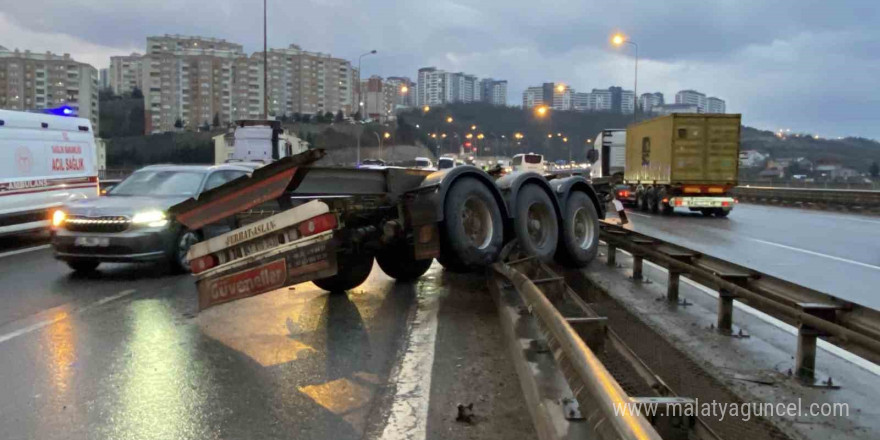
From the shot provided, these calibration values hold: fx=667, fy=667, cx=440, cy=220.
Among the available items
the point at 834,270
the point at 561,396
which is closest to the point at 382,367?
the point at 561,396

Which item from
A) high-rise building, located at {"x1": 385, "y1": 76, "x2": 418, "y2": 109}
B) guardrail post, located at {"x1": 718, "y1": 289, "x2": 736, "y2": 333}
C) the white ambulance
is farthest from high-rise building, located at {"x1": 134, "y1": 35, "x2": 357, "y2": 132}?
guardrail post, located at {"x1": 718, "y1": 289, "x2": 736, "y2": 333}

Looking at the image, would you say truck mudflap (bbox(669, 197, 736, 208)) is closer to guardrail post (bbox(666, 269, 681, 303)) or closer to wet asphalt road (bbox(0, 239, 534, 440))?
wet asphalt road (bbox(0, 239, 534, 440))

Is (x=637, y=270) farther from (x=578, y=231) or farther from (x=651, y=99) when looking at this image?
(x=651, y=99)

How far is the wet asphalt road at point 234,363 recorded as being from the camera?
4.23 metres

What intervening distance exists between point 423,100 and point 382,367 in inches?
5373

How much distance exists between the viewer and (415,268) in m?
9.35

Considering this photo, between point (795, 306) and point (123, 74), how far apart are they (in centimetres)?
16779

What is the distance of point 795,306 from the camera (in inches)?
190

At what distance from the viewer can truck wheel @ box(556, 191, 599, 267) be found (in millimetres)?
9367

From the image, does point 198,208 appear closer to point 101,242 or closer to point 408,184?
point 408,184

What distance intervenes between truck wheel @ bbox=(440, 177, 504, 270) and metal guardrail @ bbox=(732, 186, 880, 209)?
24448mm

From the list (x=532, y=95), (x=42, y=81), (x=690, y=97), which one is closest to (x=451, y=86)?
(x=532, y=95)

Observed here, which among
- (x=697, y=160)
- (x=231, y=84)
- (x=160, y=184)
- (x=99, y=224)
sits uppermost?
(x=231, y=84)

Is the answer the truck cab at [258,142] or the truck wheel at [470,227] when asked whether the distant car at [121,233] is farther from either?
the truck cab at [258,142]
